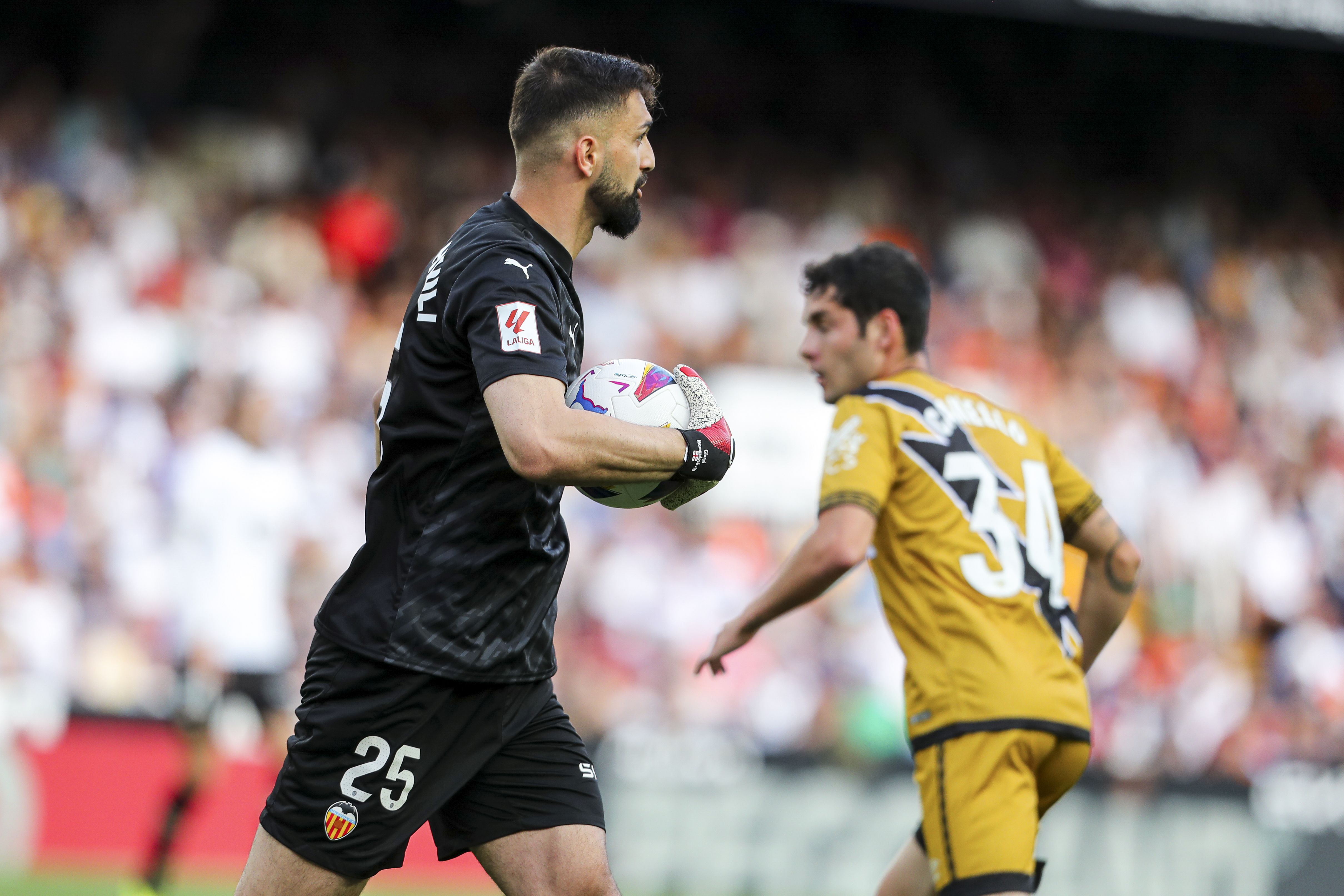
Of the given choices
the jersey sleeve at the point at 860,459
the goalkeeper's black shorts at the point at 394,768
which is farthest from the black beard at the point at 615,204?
the goalkeeper's black shorts at the point at 394,768

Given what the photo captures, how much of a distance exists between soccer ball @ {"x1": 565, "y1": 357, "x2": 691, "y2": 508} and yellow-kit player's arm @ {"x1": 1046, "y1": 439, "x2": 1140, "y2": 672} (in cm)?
158

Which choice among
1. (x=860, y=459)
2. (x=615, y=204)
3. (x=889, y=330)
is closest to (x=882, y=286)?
(x=889, y=330)

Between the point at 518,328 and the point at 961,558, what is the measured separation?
1.77 meters

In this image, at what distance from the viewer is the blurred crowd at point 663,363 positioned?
9.38m

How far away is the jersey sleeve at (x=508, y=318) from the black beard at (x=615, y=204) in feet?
1.33

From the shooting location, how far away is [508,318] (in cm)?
Result: 319

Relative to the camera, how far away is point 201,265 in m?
11.0

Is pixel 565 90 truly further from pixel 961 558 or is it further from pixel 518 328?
pixel 961 558

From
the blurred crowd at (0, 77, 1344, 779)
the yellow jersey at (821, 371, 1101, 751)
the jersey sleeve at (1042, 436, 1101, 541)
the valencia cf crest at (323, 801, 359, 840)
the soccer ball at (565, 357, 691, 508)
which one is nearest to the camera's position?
the valencia cf crest at (323, 801, 359, 840)

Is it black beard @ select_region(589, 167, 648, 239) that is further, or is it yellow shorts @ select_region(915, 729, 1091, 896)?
yellow shorts @ select_region(915, 729, 1091, 896)

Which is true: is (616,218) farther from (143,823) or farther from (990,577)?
(143,823)

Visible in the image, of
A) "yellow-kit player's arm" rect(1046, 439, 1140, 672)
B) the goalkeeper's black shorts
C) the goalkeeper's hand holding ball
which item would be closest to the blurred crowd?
"yellow-kit player's arm" rect(1046, 439, 1140, 672)

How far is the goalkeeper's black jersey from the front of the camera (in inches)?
134

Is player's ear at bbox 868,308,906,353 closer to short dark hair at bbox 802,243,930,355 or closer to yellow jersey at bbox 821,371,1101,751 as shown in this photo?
short dark hair at bbox 802,243,930,355
